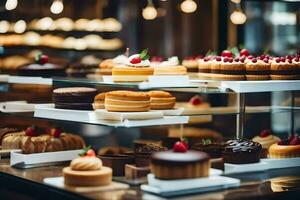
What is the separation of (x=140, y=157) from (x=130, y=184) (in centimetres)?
25

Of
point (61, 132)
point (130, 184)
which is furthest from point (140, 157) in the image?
point (61, 132)

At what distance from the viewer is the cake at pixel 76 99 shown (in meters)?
5.65

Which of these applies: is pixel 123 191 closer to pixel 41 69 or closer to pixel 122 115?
pixel 122 115

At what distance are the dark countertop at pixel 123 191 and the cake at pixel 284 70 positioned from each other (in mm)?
738

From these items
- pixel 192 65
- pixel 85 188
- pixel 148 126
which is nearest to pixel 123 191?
pixel 85 188

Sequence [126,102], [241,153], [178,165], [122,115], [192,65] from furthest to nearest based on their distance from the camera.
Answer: [192,65]
[241,153]
[126,102]
[122,115]
[178,165]

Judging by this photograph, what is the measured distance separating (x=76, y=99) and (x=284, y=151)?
1636mm

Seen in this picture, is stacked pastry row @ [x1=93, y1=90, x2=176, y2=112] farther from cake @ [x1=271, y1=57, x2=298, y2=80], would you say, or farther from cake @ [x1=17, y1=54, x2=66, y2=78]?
cake @ [x1=17, y1=54, x2=66, y2=78]

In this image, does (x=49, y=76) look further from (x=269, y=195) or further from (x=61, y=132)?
(x=269, y=195)

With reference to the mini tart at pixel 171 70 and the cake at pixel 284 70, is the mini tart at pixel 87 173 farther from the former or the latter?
the cake at pixel 284 70

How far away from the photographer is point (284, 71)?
5.89 meters

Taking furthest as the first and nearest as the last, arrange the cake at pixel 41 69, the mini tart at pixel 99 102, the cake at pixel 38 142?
the cake at pixel 41 69 → the cake at pixel 38 142 → the mini tart at pixel 99 102

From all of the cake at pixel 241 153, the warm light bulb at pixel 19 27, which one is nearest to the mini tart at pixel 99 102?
the cake at pixel 241 153

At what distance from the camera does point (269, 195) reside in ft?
15.4
